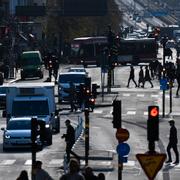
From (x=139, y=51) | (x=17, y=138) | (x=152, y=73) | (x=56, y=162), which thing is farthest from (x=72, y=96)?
(x=139, y=51)

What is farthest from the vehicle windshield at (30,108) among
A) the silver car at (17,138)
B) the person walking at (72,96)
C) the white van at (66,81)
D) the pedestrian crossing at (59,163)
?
the white van at (66,81)

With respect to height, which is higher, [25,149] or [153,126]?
[153,126]

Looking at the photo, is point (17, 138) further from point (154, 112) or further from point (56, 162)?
point (154, 112)

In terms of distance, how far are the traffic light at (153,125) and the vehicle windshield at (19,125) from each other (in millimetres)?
16280

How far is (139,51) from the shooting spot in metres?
113

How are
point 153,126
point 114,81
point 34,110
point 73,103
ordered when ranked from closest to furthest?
point 153,126
point 34,110
point 73,103
point 114,81

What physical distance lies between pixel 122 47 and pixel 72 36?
21664 millimetres

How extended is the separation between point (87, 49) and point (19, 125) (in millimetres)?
69758

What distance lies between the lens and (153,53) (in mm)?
112812

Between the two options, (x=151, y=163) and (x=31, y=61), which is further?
(x=31, y=61)

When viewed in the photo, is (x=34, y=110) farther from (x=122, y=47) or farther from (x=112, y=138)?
(x=122, y=47)

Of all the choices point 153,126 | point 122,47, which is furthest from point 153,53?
point 153,126

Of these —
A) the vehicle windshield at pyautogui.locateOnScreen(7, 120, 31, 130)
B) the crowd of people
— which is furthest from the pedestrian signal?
the crowd of people

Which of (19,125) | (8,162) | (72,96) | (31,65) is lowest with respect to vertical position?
(31,65)
